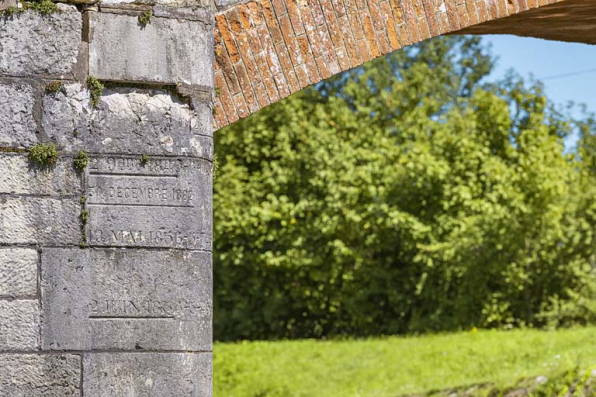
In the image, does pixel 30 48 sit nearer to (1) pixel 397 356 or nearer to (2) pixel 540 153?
(1) pixel 397 356

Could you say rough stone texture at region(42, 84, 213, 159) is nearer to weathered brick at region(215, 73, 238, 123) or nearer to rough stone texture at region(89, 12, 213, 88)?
rough stone texture at region(89, 12, 213, 88)

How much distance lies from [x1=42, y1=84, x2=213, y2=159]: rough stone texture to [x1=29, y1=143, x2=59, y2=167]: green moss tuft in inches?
1.6

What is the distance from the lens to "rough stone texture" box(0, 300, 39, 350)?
3672 millimetres

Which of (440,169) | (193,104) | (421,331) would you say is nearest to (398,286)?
(421,331)

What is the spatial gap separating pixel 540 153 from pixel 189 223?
40.9 ft

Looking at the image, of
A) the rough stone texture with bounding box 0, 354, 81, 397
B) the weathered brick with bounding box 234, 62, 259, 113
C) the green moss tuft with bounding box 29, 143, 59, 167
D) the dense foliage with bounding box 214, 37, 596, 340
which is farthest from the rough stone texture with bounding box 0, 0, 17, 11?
the dense foliage with bounding box 214, 37, 596, 340

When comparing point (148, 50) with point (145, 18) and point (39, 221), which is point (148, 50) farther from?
point (39, 221)

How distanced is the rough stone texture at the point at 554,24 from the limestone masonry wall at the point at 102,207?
189 cm

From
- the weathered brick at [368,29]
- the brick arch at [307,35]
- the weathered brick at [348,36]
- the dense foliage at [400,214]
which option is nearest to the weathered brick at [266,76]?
the brick arch at [307,35]

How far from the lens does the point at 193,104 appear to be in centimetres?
398

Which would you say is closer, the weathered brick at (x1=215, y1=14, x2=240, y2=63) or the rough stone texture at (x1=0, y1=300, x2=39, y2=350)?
the rough stone texture at (x1=0, y1=300, x2=39, y2=350)

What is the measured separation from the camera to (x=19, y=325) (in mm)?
3693

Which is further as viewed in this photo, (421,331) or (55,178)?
(421,331)

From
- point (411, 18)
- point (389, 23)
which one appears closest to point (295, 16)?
point (389, 23)
